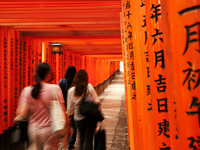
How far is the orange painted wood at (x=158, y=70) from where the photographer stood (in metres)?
1.56

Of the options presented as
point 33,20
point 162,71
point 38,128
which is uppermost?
point 33,20

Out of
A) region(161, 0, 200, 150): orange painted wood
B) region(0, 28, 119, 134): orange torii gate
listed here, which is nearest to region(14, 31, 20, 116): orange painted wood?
region(0, 28, 119, 134): orange torii gate

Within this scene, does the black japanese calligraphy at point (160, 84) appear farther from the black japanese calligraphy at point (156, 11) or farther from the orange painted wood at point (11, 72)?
the orange painted wood at point (11, 72)

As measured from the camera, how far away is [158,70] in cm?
159

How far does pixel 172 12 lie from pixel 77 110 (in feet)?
9.55

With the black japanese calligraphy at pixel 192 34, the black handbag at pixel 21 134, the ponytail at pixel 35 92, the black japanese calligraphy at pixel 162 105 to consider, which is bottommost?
the black handbag at pixel 21 134

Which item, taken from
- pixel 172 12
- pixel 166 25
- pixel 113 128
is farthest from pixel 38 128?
pixel 113 128

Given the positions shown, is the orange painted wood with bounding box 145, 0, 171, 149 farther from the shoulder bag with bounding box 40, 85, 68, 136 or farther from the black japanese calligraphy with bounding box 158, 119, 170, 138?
the shoulder bag with bounding box 40, 85, 68, 136

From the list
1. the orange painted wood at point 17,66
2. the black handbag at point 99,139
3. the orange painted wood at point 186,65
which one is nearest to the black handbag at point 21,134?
the black handbag at point 99,139

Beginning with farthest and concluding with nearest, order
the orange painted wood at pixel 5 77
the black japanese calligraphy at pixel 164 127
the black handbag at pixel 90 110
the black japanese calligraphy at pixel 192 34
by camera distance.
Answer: the orange painted wood at pixel 5 77 → the black handbag at pixel 90 110 → the black japanese calligraphy at pixel 164 127 → the black japanese calligraphy at pixel 192 34

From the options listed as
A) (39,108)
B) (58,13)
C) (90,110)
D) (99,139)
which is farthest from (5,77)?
(39,108)

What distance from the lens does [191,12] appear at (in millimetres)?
920

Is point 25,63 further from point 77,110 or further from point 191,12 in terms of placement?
point 191,12

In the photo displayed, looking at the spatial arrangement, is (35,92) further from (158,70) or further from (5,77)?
(5,77)
